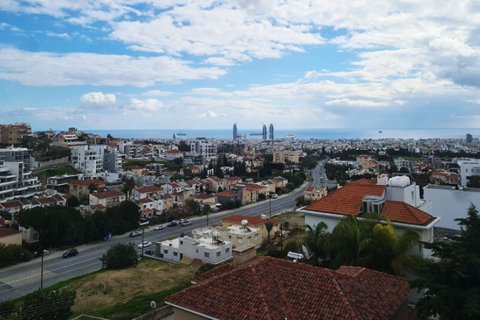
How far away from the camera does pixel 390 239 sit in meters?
12.1

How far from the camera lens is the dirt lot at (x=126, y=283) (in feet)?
60.2

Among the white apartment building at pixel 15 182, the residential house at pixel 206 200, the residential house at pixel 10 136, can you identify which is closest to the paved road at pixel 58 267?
the residential house at pixel 206 200

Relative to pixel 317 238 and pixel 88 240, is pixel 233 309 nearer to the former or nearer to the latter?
pixel 317 238

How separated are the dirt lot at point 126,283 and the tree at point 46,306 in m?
4.70

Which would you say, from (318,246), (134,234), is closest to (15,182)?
(134,234)

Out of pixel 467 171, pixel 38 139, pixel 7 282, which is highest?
pixel 38 139

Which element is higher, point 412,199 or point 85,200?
point 412,199

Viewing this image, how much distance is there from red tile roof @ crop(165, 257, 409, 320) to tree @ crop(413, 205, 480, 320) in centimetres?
124

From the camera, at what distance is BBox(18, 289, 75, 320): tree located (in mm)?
12016

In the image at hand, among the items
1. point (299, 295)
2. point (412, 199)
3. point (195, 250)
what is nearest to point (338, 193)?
point (412, 199)

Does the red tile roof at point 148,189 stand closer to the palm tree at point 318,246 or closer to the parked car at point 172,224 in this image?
the parked car at point 172,224

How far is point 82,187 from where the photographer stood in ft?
150

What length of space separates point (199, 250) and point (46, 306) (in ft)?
43.9

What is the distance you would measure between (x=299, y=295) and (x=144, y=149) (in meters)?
82.8
